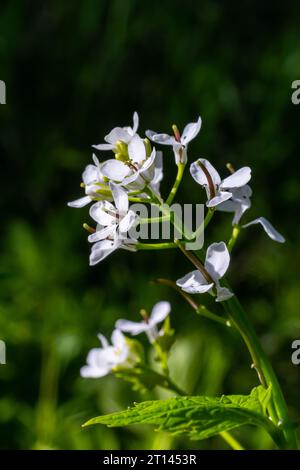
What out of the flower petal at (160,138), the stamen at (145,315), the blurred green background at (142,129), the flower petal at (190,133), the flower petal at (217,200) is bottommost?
the stamen at (145,315)

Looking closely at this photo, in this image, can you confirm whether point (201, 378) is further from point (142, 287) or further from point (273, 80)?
point (273, 80)

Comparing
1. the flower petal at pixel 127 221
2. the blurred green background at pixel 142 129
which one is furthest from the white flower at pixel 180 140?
the blurred green background at pixel 142 129

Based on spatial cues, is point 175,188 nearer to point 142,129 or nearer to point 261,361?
point 261,361

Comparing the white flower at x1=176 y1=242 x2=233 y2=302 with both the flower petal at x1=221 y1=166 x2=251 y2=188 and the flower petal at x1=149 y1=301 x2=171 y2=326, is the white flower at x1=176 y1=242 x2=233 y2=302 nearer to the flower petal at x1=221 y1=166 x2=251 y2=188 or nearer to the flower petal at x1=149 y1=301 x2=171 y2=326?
the flower petal at x1=221 y1=166 x2=251 y2=188

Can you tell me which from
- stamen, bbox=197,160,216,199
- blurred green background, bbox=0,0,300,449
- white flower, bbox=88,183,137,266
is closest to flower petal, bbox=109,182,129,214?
white flower, bbox=88,183,137,266

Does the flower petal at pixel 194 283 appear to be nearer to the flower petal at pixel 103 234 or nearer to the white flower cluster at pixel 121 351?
the flower petal at pixel 103 234

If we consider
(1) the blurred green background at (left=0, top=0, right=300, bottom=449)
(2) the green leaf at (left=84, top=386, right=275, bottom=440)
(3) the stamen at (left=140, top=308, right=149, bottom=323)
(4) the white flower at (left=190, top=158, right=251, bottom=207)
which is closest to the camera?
(2) the green leaf at (left=84, top=386, right=275, bottom=440)
